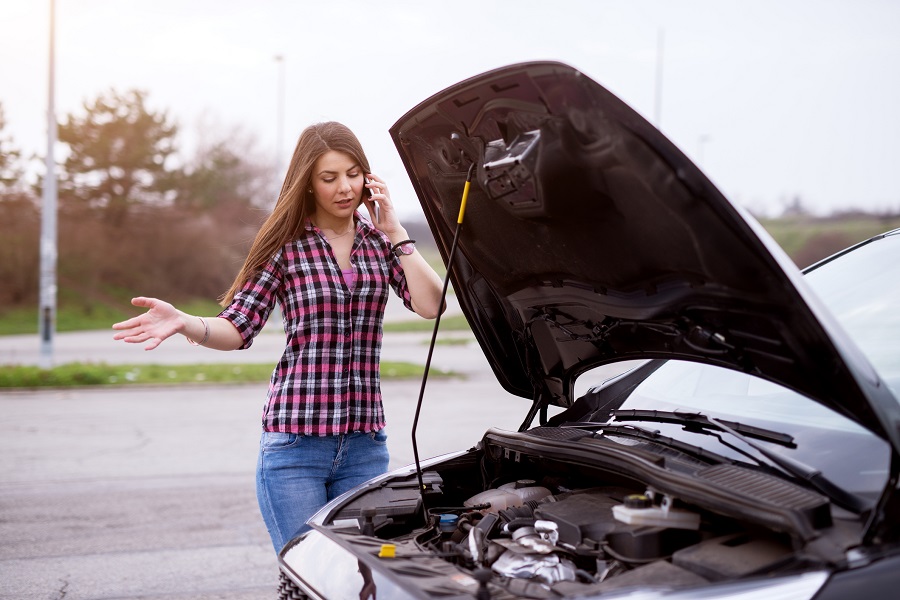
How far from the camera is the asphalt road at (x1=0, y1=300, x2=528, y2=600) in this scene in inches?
189

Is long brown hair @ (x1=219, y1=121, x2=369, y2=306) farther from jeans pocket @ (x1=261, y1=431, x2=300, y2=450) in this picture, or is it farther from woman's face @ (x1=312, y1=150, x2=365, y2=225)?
jeans pocket @ (x1=261, y1=431, x2=300, y2=450)

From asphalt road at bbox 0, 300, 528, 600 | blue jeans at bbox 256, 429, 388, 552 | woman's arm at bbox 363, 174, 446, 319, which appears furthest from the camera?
asphalt road at bbox 0, 300, 528, 600

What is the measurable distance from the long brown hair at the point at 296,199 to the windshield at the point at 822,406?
4.48 ft

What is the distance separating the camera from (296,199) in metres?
3.21

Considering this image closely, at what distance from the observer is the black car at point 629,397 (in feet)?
6.37

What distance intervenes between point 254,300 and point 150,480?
4629 millimetres

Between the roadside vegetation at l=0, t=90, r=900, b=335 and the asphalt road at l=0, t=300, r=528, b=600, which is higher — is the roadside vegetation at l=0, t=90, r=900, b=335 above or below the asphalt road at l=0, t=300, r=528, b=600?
above

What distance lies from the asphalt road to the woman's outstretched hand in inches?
78.8

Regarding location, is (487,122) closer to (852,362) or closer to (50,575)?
(852,362)

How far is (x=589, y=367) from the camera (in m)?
3.17

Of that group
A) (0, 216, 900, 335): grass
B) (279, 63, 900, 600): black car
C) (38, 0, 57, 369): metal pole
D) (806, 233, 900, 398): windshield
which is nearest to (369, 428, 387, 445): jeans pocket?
(279, 63, 900, 600): black car

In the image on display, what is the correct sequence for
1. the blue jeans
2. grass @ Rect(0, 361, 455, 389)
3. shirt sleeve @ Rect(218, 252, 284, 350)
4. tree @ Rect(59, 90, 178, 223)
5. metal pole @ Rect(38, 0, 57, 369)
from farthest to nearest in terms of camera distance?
tree @ Rect(59, 90, 178, 223) < metal pole @ Rect(38, 0, 57, 369) < grass @ Rect(0, 361, 455, 389) < shirt sleeve @ Rect(218, 252, 284, 350) < the blue jeans

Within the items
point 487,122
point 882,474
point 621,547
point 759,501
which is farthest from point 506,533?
point 487,122

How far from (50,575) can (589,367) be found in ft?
11.2
